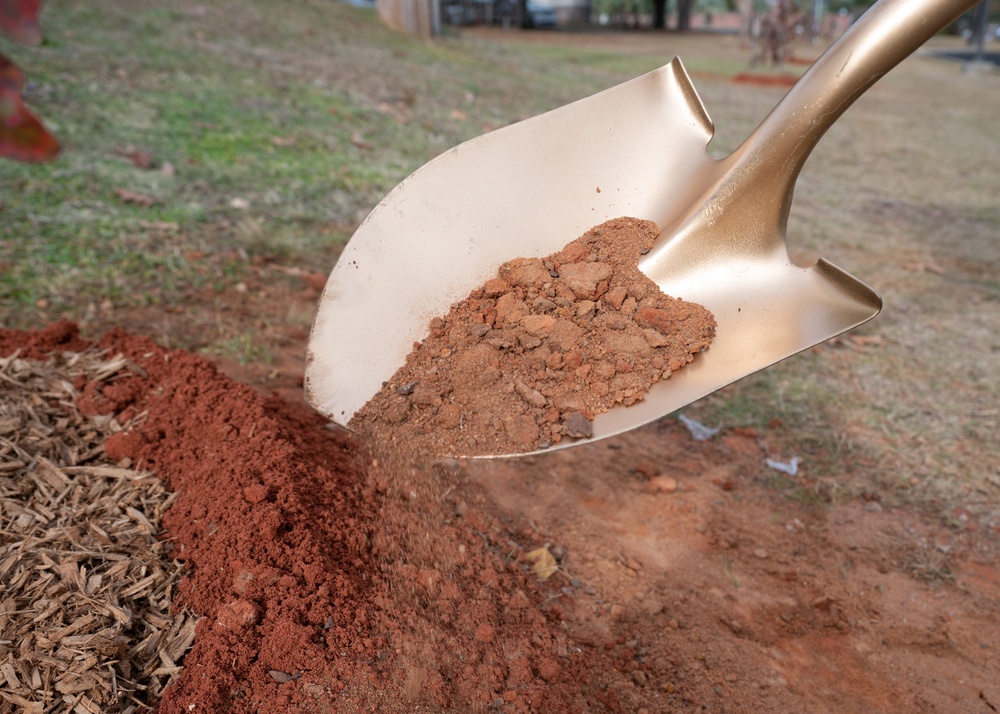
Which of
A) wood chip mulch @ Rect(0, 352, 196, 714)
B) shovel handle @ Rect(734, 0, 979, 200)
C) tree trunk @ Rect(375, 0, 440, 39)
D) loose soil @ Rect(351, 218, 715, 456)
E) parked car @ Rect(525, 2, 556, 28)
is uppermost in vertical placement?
parked car @ Rect(525, 2, 556, 28)

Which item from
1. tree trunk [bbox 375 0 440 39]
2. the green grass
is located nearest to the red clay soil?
the green grass

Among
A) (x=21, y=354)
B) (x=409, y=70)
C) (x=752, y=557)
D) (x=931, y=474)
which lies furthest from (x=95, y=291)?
(x=409, y=70)

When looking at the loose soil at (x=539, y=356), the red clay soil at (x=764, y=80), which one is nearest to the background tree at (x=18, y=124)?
the loose soil at (x=539, y=356)

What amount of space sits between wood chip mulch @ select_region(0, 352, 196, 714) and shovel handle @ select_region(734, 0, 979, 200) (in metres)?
1.89

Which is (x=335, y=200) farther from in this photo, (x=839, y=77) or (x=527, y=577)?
(x=839, y=77)

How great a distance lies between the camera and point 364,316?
207 cm

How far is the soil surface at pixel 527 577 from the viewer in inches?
64.2

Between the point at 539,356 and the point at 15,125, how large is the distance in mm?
1473

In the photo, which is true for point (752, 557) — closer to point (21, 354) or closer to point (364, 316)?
point (364, 316)

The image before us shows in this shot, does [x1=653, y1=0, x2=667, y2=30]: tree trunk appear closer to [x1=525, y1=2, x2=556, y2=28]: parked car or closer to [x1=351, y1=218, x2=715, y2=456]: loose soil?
[x1=525, y1=2, x2=556, y2=28]: parked car

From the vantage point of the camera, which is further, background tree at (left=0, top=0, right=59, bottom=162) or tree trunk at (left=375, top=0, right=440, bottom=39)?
tree trunk at (left=375, top=0, right=440, bottom=39)

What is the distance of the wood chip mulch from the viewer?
57.9 inches

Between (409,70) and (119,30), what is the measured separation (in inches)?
117

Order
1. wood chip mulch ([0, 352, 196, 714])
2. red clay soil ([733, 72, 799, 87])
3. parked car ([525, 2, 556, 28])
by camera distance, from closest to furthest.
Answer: wood chip mulch ([0, 352, 196, 714])
red clay soil ([733, 72, 799, 87])
parked car ([525, 2, 556, 28])
